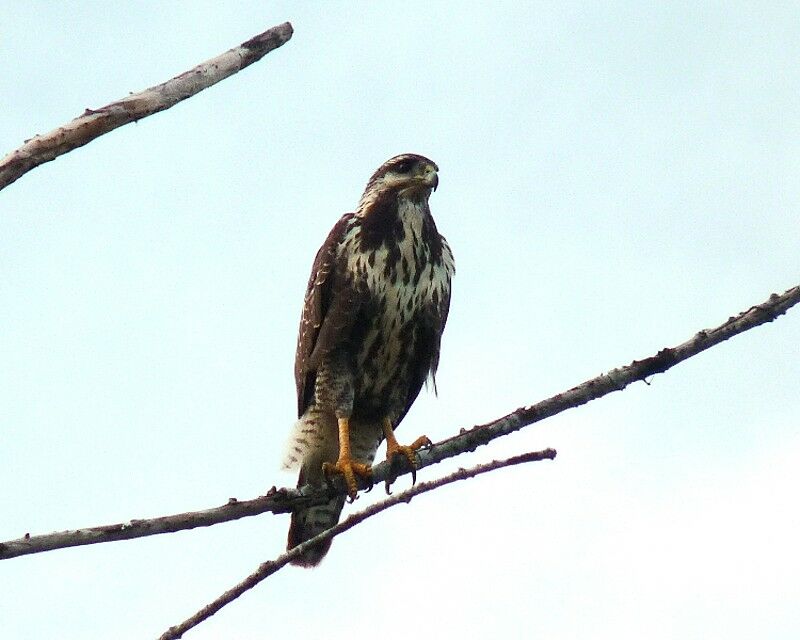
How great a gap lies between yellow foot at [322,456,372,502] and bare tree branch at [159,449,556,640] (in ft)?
8.73

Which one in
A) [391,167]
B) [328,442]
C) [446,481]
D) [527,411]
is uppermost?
[391,167]

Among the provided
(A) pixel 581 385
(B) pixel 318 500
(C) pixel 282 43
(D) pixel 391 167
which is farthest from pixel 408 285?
(C) pixel 282 43

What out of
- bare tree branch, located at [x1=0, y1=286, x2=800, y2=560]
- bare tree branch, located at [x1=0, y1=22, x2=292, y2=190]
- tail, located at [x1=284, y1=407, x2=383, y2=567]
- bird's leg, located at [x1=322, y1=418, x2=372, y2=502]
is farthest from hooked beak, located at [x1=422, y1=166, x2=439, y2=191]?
bare tree branch, located at [x1=0, y1=22, x2=292, y2=190]

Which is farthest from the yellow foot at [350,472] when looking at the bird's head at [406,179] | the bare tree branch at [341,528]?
the bare tree branch at [341,528]

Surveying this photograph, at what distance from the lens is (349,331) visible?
25.2 feet

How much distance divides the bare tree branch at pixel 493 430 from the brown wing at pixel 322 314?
1.70 m

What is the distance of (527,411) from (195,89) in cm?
211

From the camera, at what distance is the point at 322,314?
7.84 m

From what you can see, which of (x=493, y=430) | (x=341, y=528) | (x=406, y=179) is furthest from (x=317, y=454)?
(x=341, y=528)

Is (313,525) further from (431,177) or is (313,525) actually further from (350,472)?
(431,177)

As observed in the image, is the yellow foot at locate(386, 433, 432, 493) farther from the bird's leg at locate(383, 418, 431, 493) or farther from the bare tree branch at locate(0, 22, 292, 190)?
the bare tree branch at locate(0, 22, 292, 190)

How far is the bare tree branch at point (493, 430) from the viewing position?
4355 mm

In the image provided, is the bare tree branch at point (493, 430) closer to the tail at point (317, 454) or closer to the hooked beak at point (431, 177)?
the tail at point (317, 454)

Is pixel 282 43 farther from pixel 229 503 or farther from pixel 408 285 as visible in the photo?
pixel 408 285
